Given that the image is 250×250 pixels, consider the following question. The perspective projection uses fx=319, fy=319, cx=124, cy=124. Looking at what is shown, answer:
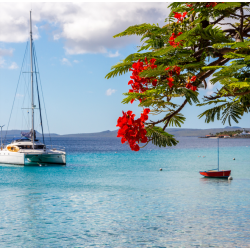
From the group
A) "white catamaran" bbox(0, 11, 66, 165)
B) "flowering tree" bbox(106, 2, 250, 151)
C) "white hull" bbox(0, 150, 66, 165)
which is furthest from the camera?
"white hull" bbox(0, 150, 66, 165)

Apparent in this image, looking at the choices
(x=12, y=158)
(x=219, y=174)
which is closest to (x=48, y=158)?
(x=12, y=158)

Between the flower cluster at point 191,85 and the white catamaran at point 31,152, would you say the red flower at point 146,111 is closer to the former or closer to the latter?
the flower cluster at point 191,85

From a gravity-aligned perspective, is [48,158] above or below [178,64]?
below

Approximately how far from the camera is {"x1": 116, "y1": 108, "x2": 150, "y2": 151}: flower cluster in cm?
338

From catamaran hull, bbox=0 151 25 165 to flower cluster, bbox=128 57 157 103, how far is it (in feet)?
138

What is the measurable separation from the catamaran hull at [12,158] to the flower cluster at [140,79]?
138 ft

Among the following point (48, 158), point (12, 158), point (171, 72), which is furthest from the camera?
point (48, 158)

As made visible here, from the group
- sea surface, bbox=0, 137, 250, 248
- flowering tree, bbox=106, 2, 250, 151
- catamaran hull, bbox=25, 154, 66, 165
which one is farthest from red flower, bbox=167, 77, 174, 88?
catamaran hull, bbox=25, 154, 66, 165

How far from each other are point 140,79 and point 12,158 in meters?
44.9

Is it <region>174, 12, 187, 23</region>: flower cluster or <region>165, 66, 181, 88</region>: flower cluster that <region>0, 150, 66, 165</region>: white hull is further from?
<region>165, 66, 181, 88</region>: flower cluster

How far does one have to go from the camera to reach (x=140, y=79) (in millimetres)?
3754

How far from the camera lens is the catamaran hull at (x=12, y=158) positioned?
144 feet

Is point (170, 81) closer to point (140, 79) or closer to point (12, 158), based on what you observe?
point (140, 79)

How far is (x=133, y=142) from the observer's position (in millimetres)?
3416
